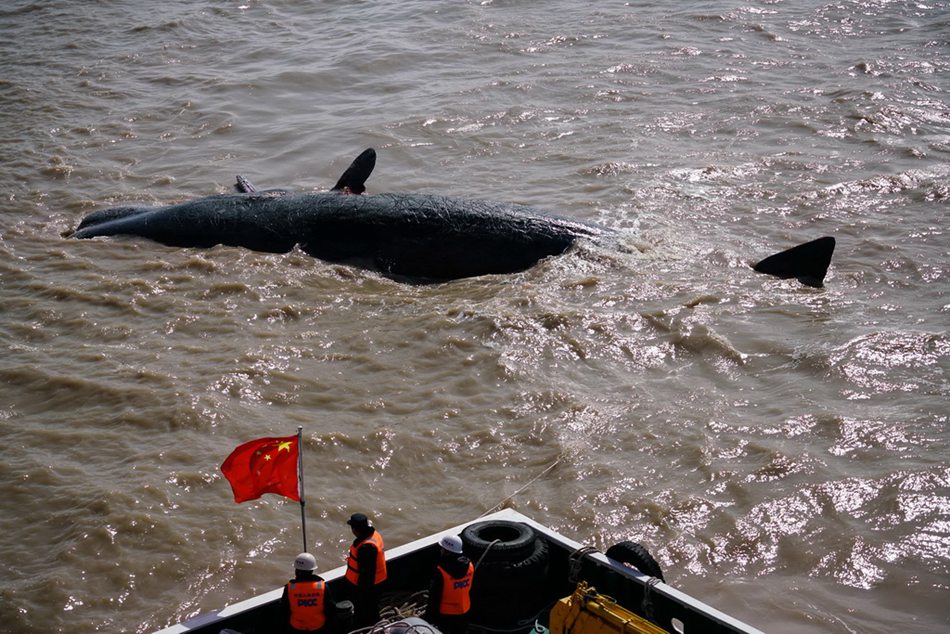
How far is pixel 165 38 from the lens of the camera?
25875 millimetres

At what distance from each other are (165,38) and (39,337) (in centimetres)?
1720

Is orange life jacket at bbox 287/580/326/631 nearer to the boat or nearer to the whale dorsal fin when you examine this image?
the boat

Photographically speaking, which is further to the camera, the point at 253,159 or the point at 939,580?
the point at 253,159

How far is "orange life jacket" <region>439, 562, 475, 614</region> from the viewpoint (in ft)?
18.5

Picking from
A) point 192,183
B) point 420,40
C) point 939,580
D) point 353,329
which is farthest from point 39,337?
point 420,40

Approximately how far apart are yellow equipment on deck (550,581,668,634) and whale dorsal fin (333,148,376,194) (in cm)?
779

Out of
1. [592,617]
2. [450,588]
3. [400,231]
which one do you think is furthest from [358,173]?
[592,617]

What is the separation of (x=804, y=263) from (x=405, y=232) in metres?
4.53

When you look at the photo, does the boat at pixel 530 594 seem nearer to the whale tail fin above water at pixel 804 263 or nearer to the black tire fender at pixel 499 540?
the black tire fender at pixel 499 540

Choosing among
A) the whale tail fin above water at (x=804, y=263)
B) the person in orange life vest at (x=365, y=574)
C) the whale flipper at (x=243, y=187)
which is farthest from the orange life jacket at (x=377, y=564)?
the whale flipper at (x=243, y=187)

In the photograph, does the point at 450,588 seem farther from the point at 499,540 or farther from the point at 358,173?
the point at 358,173

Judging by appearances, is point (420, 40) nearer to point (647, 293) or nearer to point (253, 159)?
point (253, 159)

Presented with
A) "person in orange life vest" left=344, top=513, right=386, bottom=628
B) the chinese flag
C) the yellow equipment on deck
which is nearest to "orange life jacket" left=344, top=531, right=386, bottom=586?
"person in orange life vest" left=344, top=513, right=386, bottom=628

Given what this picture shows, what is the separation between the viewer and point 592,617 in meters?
5.27
